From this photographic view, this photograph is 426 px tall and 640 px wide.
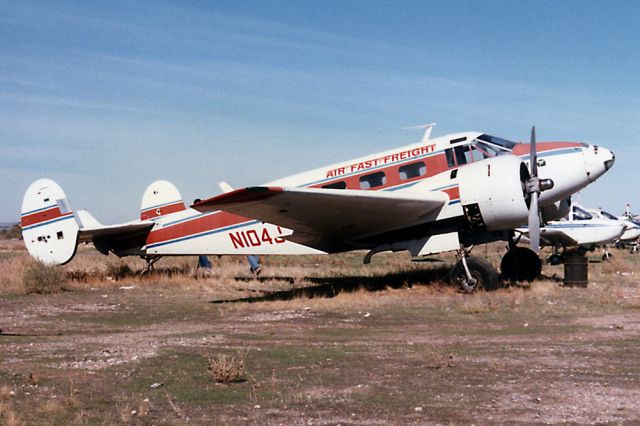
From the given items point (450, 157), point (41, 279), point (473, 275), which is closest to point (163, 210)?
point (41, 279)

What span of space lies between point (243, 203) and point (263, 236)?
4594 millimetres

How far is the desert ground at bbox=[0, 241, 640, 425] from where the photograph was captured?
5703mm

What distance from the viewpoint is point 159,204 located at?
19.8 meters

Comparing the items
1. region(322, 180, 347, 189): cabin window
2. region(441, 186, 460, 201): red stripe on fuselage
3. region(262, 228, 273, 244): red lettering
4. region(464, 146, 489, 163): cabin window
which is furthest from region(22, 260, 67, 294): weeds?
region(464, 146, 489, 163): cabin window

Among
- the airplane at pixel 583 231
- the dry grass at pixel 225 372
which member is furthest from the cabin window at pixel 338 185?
the airplane at pixel 583 231

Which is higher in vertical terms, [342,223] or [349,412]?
[342,223]

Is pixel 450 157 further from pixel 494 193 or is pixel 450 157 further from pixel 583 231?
pixel 583 231

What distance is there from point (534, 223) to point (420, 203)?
236cm

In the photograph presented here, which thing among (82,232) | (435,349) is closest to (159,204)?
(82,232)

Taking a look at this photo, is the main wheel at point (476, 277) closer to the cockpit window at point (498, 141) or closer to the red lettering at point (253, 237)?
the cockpit window at point (498, 141)

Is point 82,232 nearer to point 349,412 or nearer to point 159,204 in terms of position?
point 159,204

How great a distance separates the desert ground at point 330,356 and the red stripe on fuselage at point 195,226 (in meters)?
2.14

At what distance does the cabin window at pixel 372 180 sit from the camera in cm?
1589

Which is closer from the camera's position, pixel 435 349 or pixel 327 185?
pixel 435 349
